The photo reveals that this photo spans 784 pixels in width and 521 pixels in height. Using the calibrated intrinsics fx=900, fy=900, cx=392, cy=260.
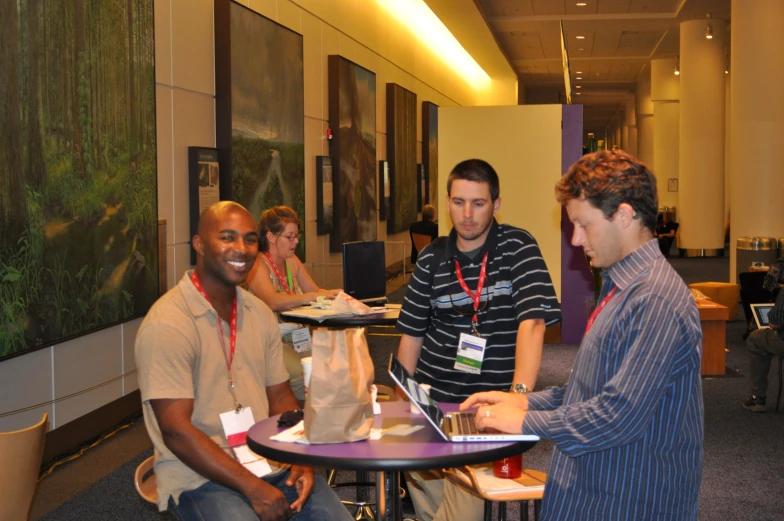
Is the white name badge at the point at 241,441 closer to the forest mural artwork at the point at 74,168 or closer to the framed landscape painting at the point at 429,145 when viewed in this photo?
the forest mural artwork at the point at 74,168

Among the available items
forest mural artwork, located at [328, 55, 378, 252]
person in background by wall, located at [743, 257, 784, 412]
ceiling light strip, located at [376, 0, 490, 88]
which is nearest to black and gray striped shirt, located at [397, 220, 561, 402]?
person in background by wall, located at [743, 257, 784, 412]

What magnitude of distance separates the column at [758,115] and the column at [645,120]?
16551mm

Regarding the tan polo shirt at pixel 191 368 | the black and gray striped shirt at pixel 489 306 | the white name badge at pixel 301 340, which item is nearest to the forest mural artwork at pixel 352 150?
the white name badge at pixel 301 340

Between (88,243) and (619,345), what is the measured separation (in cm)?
402

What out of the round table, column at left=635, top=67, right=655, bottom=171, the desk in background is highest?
A: column at left=635, top=67, right=655, bottom=171

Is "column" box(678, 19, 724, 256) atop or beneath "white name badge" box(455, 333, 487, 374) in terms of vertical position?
atop

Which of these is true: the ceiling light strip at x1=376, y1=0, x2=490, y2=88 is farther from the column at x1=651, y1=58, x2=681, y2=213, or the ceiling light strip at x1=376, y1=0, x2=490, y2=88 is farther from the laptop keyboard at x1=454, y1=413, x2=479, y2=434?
the laptop keyboard at x1=454, y1=413, x2=479, y2=434

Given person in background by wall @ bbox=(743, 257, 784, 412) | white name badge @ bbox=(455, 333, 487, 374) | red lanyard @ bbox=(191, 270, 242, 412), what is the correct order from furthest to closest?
person in background by wall @ bbox=(743, 257, 784, 412)
white name badge @ bbox=(455, 333, 487, 374)
red lanyard @ bbox=(191, 270, 242, 412)

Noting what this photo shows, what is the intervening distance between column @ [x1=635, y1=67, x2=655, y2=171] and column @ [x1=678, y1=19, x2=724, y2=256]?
9625 mm

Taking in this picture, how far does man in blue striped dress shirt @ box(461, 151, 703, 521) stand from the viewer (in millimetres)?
1801

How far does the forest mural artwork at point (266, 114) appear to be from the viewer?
7469mm

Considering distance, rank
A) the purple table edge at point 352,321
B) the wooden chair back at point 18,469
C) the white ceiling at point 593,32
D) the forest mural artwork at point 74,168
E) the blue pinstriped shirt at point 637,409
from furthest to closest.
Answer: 1. the white ceiling at point 593,32
2. the purple table edge at point 352,321
3. the forest mural artwork at point 74,168
4. the wooden chair back at point 18,469
5. the blue pinstriped shirt at point 637,409

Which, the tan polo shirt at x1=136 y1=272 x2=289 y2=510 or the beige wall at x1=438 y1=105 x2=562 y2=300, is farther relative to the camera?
the beige wall at x1=438 y1=105 x2=562 y2=300

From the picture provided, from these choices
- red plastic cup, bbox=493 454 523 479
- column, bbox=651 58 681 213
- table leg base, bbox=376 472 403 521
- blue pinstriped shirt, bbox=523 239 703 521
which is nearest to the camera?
blue pinstriped shirt, bbox=523 239 703 521
